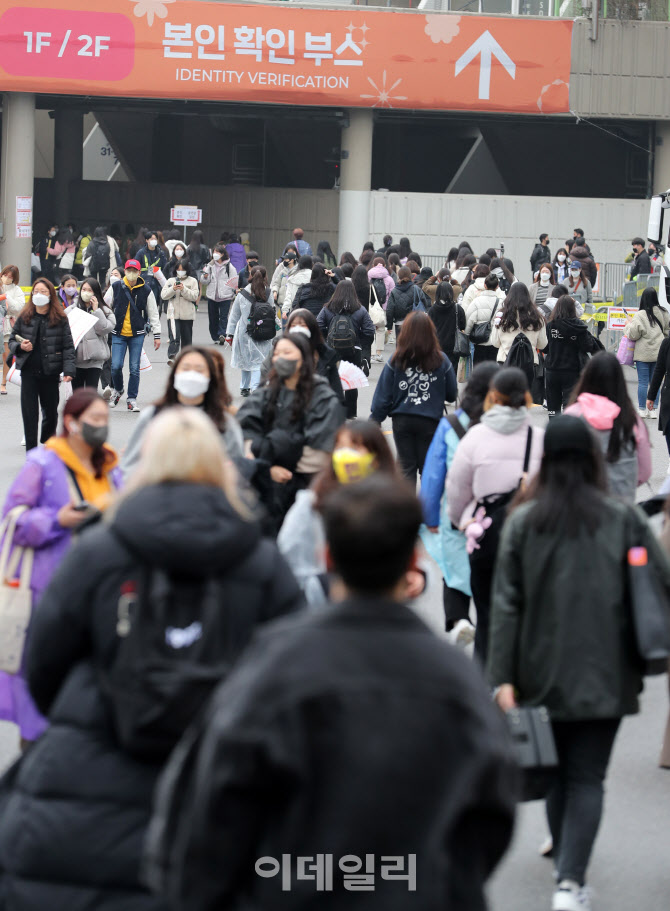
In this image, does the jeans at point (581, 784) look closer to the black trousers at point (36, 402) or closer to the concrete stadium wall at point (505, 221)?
the black trousers at point (36, 402)

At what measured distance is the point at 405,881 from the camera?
2.41 metres

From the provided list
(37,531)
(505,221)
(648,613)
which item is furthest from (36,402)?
(505,221)

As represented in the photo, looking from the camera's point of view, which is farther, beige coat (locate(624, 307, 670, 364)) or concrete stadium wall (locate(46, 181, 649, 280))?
concrete stadium wall (locate(46, 181, 649, 280))

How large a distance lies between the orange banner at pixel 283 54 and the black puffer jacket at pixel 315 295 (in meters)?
15.0

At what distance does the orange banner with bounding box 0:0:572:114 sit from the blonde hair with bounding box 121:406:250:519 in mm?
27341

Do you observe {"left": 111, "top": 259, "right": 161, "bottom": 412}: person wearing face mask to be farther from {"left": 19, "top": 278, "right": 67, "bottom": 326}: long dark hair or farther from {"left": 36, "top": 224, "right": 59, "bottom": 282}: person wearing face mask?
{"left": 36, "top": 224, "right": 59, "bottom": 282}: person wearing face mask

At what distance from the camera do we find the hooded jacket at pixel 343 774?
7.74ft

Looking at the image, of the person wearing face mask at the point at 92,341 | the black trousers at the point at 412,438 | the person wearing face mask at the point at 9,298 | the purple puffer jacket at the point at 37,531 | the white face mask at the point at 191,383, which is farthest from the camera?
the person wearing face mask at the point at 9,298

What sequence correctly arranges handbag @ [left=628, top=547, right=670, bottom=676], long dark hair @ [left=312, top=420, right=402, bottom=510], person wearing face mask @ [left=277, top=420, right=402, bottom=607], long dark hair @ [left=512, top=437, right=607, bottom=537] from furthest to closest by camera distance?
long dark hair @ [left=312, top=420, right=402, bottom=510], person wearing face mask @ [left=277, top=420, right=402, bottom=607], long dark hair @ [left=512, top=437, right=607, bottom=537], handbag @ [left=628, top=547, right=670, bottom=676]

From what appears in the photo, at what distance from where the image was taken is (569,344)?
1374 cm

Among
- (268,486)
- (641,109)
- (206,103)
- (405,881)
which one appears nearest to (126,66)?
(206,103)

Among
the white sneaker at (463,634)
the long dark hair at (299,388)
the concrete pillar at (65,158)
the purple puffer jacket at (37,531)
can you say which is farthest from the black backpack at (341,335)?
the concrete pillar at (65,158)

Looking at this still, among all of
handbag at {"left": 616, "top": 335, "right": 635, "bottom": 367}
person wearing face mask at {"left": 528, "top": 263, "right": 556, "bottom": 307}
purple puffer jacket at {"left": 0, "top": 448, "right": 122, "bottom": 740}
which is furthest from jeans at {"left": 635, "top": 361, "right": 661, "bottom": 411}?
purple puffer jacket at {"left": 0, "top": 448, "right": 122, "bottom": 740}

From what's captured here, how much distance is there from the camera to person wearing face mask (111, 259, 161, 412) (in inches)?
612
